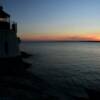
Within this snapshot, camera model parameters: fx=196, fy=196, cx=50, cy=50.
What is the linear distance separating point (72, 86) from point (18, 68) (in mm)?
8224

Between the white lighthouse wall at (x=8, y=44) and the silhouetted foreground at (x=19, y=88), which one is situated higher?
the white lighthouse wall at (x=8, y=44)

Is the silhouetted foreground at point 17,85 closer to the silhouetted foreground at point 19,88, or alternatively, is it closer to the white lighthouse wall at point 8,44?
the silhouetted foreground at point 19,88

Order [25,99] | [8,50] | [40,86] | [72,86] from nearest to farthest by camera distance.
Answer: [25,99], [40,86], [72,86], [8,50]

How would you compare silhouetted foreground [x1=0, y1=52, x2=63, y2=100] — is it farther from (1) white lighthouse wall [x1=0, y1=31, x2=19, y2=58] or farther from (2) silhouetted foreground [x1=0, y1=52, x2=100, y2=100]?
(1) white lighthouse wall [x1=0, y1=31, x2=19, y2=58]

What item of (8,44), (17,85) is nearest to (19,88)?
(17,85)

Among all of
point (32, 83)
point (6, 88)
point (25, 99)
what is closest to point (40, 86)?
point (32, 83)

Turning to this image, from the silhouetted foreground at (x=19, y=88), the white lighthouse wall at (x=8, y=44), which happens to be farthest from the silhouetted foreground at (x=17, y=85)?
the white lighthouse wall at (x=8, y=44)

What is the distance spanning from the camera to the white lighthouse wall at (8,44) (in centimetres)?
2857

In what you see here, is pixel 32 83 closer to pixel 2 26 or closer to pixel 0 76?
pixel 0 76

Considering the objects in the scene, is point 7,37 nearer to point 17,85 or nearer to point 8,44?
point 8,44

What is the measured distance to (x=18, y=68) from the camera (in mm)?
28703

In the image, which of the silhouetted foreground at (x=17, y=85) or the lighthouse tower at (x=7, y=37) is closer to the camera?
the silhouetted foreground at (x=17, y=85)

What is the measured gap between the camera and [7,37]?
29.0m

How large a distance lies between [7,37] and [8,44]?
1.13m
